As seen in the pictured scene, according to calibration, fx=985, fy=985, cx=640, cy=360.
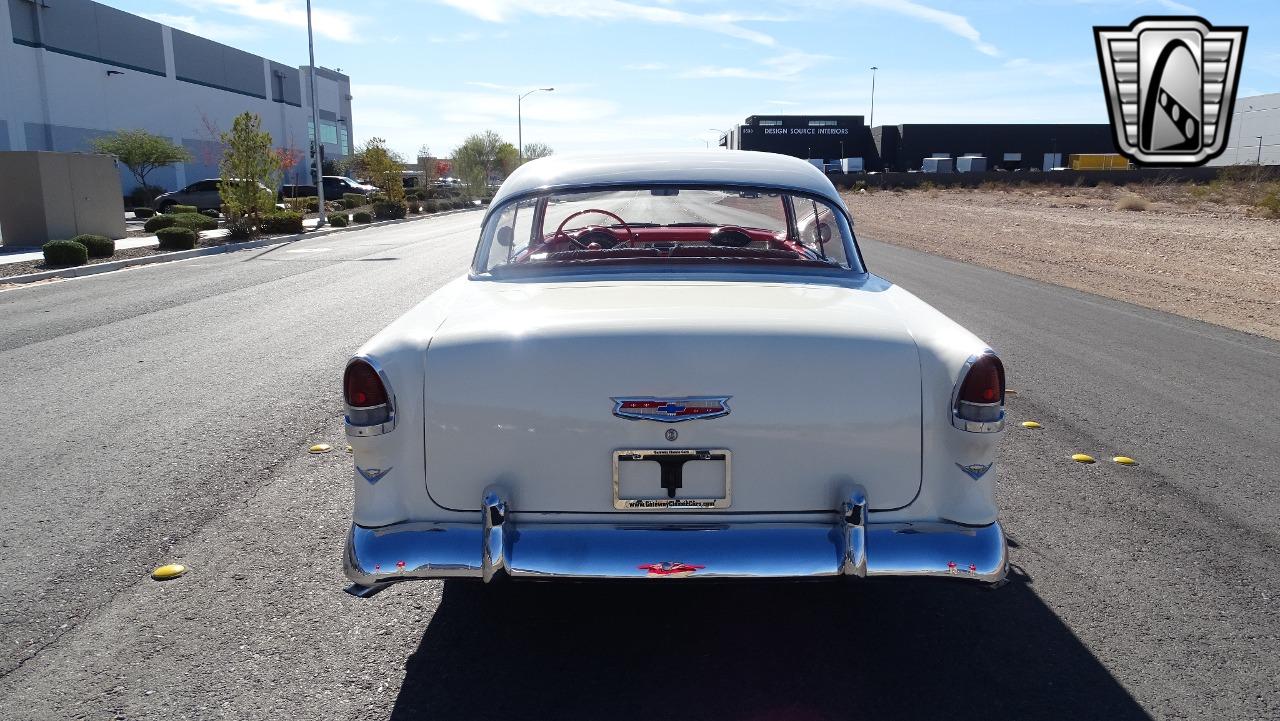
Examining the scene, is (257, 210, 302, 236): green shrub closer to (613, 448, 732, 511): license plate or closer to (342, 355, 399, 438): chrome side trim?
(342, 355, 399, 438): chrome side trim

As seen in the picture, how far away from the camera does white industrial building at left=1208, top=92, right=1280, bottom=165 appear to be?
72731mm

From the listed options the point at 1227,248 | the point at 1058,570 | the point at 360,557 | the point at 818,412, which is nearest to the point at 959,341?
the point at 818,412

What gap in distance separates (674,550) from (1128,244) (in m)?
23.0

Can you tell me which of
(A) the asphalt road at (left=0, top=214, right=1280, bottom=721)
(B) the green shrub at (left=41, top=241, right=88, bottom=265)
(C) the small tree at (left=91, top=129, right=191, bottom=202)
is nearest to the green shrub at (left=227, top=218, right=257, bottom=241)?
(B) the green shrub at (left=41, top=241, right=88, bottom=265)

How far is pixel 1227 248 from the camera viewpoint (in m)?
21.4

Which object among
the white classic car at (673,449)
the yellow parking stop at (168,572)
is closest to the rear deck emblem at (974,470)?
the white classic car at (673,449)

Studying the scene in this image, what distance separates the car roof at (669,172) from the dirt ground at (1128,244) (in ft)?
27.5

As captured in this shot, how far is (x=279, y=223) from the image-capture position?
95.6 feet

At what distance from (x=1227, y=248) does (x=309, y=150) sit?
6171 centimetres

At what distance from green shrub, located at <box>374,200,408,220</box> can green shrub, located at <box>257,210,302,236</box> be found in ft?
38.9

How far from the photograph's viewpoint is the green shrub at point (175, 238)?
22297 millimetres

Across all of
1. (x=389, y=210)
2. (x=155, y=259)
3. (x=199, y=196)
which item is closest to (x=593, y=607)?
(x=155, y=259)

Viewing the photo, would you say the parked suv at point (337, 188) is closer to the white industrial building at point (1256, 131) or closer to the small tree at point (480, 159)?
the small tree at point (480, 159)

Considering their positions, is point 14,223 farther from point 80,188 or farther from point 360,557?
point 360,557
